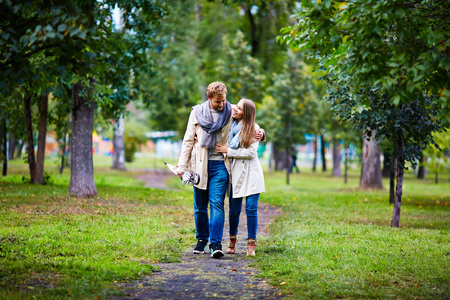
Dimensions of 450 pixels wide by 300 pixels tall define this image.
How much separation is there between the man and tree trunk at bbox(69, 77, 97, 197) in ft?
20.1

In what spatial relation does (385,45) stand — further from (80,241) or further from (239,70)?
(239,70)

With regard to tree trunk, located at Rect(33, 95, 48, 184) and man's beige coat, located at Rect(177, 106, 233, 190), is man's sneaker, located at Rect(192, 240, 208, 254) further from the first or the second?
tree trunk, located at Rect(33, 95, 48, 184)

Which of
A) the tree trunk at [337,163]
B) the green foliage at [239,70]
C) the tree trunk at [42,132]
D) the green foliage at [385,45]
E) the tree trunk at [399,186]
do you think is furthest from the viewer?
the tree trunk at [337,163]

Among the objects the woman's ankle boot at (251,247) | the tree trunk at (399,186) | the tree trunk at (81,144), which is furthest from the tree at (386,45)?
the tree trunk at (81,144)

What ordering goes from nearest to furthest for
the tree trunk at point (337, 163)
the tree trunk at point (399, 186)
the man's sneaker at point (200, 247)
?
the man's sneaker at point (200, 247), the tree trunk at point (399, 186), the tree trunk at point (337, 163)

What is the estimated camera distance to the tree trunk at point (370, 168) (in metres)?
19.2

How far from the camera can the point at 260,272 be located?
5.61 meters

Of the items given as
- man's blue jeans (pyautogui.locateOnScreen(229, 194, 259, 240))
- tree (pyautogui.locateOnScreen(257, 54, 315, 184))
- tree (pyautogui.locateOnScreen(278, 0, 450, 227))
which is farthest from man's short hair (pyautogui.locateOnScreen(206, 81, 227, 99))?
tree (pyautogui.locateOnScreen(257, 54, 315, 184))

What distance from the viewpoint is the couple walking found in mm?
6242

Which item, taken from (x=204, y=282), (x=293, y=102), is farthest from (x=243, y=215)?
(x=293, y=102)

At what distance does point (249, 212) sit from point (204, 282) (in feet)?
4.93

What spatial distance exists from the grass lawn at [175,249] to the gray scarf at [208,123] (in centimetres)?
154

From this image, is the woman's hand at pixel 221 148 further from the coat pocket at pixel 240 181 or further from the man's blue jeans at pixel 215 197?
the coat pocket at pixel 240 181

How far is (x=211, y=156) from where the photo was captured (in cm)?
636
